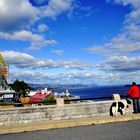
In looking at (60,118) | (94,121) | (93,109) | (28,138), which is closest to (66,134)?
(28,138)

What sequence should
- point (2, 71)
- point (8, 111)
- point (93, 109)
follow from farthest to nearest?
point (2, 71)
point (93, 109)
point (8, 111)

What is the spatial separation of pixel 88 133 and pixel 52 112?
440 centimetres

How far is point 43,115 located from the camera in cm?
1700

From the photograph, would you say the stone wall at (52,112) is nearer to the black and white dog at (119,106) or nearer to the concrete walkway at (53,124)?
the black and white dog at (119,106)

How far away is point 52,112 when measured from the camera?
56.8ft

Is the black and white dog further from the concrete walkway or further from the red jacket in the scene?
the concrete walkway

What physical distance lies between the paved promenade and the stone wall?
2433 millimetres

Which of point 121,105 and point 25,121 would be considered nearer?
point 25,121

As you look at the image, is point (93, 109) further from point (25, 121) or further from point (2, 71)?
point (2, 71)

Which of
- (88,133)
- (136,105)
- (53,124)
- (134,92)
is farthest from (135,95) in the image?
(88,133)

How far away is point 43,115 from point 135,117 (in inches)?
188

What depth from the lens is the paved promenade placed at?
12.2m

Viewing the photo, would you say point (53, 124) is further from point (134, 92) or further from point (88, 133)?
point (134, 92)

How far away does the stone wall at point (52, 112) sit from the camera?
16109 millimetres
